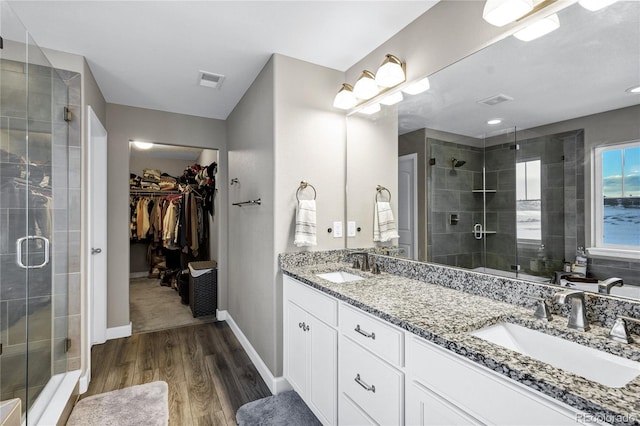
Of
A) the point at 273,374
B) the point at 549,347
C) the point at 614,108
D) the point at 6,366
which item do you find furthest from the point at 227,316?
the point at 614,108

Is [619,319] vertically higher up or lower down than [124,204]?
lower down

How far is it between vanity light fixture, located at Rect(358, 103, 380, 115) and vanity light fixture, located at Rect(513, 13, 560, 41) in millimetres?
1003

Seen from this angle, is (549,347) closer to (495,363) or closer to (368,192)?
(495,363)

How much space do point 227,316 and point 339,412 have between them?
2.43 metres

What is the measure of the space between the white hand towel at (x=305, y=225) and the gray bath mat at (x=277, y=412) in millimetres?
1065

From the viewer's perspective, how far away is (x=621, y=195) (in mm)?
1103

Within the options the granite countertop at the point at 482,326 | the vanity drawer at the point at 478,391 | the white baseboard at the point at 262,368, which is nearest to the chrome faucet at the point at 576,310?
the granite countertop at the point at 482,326

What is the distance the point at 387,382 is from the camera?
4.16 ft

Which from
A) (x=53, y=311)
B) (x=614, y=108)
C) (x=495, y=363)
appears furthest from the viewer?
(x=53, y=311)

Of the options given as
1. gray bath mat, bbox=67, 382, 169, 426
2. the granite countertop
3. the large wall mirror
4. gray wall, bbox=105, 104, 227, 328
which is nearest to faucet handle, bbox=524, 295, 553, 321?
the granite countertop

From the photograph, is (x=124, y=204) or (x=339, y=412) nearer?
(x=339, y=412)

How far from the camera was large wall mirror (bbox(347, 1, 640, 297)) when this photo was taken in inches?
43.8

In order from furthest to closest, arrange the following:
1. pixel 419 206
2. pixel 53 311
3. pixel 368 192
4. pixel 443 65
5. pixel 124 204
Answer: pixel 124 204, pixel 368 192, pixel 53 311, pixel 419 206, pixel 443 65

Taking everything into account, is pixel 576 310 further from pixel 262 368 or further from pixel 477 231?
pixel 262 368
